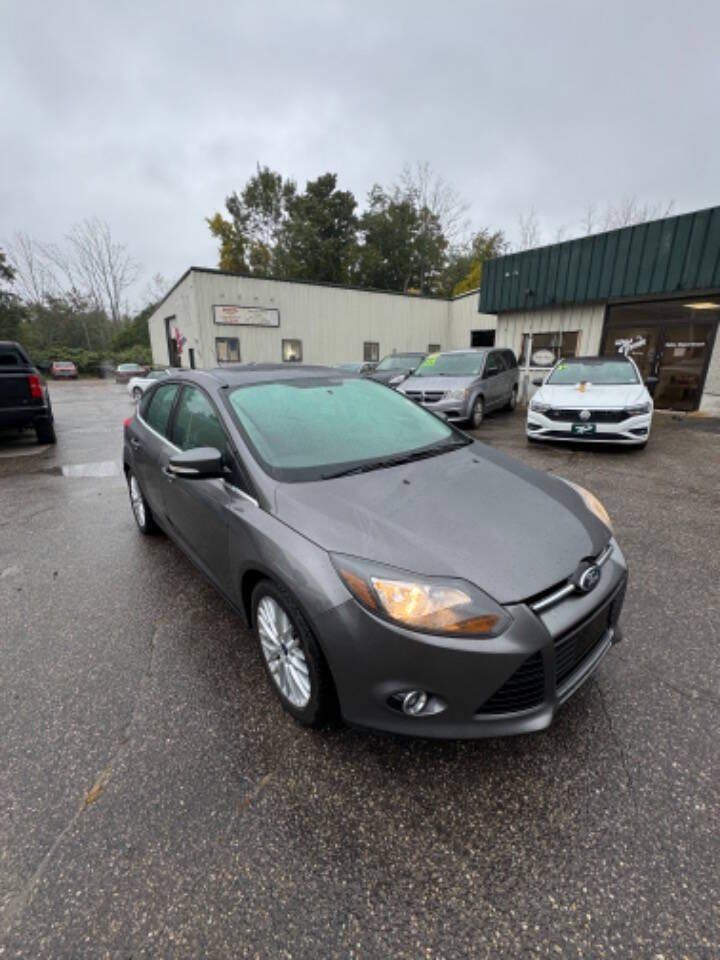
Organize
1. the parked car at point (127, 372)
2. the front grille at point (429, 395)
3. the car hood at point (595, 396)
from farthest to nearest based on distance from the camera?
the parked car at point (127, 372)
the front grille at point (429, 395)
the car hood at point (595, 396)

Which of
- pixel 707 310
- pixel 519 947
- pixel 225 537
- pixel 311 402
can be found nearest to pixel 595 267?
pixel 707 310

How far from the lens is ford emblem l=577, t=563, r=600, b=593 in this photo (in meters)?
1.73

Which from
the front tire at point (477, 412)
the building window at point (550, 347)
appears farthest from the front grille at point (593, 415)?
the building window at point (550, 347)

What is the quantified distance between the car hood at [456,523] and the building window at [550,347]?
37.8 feet

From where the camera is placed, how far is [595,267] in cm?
1078

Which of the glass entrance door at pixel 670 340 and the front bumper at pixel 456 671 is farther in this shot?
the glass entrance door at pixel 670 340

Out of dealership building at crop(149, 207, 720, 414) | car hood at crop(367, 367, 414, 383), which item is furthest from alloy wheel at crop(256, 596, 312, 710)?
car hood at crop(367, 367, 414, 383)

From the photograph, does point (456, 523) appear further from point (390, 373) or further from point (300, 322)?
point (300, 322)

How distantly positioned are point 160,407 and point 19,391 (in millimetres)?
5626

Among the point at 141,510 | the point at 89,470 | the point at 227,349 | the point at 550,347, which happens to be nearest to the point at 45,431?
the point at 89,470

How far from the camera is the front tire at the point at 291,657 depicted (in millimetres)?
1771

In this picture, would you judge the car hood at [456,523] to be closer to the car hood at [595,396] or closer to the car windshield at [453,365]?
the car hood at [595,396]

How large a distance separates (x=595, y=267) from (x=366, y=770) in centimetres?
1239

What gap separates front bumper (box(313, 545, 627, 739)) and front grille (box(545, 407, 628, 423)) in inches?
225
